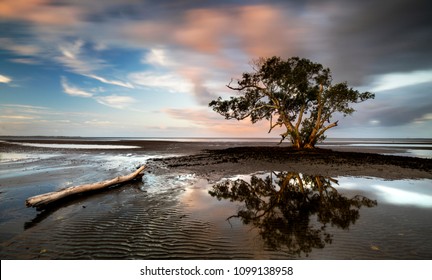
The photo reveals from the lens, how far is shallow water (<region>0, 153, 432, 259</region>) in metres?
4.48

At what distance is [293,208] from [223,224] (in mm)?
2617

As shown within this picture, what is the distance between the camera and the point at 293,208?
23.4 feet

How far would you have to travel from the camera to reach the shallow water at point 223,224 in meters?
4.48

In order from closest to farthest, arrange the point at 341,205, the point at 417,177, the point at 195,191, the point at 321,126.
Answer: the point at 341,205, the point at 195,191, the point at 417,177, the point at 321,126

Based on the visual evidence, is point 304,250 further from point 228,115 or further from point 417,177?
point 228,115

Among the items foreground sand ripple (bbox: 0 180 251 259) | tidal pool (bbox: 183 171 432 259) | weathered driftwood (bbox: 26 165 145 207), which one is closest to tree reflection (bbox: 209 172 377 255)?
tidal pool (bbox: 183 171 432 259)

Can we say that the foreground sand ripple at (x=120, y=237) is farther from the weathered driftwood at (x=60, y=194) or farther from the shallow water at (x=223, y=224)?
the weathered driftwood at (x=60, y=194)

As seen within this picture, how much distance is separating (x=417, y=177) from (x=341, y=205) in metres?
9.12

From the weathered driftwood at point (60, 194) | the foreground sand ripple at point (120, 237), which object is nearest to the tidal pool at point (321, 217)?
the foreground sand ripple at point (120, 237)

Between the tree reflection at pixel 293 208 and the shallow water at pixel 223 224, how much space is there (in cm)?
3

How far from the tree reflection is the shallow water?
1.0 inches

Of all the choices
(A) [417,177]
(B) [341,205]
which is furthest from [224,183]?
(A) [417,177]

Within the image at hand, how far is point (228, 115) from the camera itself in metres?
33.4

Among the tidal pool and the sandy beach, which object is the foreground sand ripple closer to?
the sandy beach
